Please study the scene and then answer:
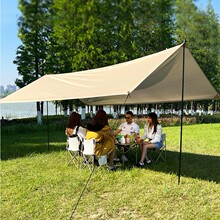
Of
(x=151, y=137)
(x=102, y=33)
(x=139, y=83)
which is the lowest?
(x=151, y=137)

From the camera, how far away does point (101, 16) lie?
1641 cm

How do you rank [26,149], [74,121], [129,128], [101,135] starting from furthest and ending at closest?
1. [26,149]
2. [129,128]
3. [74,121]
4. [101,135]

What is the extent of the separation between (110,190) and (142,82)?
5.35 ft

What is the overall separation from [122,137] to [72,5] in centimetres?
1021

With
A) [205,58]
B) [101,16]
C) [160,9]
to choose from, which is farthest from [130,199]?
[205,58]

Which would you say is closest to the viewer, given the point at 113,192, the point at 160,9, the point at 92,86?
the point at 113,192

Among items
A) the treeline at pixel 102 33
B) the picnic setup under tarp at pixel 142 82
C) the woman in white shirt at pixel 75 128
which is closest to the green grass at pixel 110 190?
the woman in white shirt at pixel 75 128

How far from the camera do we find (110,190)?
13.6 ft

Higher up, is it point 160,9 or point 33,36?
point 160,9

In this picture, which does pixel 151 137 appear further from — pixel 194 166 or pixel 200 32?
pixel 200 32

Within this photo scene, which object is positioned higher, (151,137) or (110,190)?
(151,137)

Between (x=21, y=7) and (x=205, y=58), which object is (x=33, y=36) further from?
(x=205, y=58)

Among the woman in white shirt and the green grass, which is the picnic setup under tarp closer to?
the woman in white shirt

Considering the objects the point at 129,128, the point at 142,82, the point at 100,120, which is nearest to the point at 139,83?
the point at 142,82
